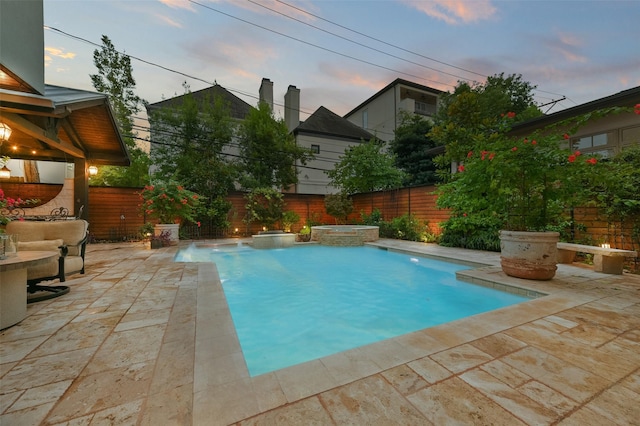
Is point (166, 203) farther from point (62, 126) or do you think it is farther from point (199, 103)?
point (199, 103)

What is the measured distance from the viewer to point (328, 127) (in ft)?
60.4

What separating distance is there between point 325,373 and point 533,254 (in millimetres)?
3711

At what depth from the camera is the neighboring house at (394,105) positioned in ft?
57.7

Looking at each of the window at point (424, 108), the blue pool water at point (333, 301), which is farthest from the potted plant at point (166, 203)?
the window at point (424, 108)

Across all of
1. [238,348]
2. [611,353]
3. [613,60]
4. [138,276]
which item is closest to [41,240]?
[138,276]

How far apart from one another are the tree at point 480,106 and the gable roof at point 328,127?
5710mm

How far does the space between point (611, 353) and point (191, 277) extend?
15.1ft

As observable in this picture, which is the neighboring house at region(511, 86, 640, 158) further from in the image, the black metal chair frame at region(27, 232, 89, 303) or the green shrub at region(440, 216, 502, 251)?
the black metal chair frame at region(27, 232, 89, 303)

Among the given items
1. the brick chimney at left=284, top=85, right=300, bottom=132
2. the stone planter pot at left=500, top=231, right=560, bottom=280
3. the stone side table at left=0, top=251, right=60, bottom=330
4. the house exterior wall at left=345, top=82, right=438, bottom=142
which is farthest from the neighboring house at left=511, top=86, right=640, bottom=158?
the brick chimney at left=284, top=85, right=300, bottom=132

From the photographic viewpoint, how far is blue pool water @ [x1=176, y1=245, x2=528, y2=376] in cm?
257

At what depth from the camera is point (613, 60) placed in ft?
28.7

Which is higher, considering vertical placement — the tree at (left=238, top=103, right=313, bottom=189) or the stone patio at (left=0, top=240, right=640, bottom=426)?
the tree at (left=238, top=103, right=313, bottom=189)

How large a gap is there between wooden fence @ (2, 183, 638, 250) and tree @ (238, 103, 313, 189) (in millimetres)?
2685

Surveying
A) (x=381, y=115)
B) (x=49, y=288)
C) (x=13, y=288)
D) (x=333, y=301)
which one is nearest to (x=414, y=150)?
(x=381, y=115)
